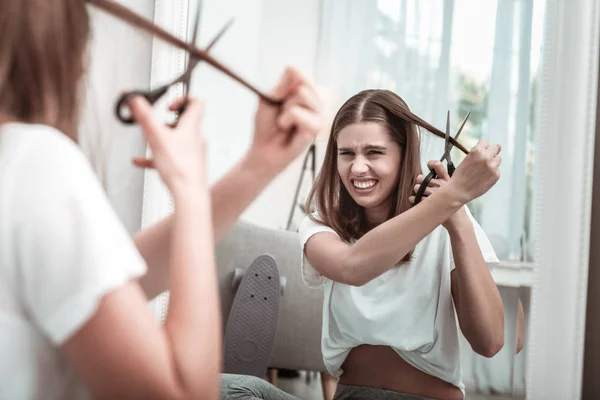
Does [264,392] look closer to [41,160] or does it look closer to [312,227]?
[312,227]

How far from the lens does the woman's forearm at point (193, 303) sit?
431 millimetres

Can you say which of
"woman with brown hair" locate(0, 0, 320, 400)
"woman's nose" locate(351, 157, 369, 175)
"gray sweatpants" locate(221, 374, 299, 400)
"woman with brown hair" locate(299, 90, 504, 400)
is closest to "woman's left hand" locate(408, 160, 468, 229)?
"woman with brown hair" locate(299, 90, 504, 400)

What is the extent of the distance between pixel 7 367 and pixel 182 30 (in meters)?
1.01

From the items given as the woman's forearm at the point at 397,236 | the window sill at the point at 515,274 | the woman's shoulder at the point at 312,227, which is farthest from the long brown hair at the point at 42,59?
the window sill at the point at 515,274

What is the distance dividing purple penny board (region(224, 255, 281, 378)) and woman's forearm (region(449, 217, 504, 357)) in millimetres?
347

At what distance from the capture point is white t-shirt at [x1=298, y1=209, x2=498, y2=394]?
1105 mm

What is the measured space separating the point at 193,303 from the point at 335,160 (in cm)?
83

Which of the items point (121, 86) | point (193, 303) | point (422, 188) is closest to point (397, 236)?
point (422, 188)

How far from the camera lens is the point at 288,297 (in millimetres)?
1321

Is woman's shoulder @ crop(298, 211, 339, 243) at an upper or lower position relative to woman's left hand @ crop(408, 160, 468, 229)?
lower

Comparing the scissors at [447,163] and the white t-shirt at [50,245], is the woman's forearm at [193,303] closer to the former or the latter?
the white t-shirt at [50,245]

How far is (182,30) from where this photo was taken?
1.33 meters

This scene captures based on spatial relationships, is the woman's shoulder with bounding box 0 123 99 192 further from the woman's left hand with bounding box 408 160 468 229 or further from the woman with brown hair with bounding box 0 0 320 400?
the woman's left hand with bounding box 408 160 468 229

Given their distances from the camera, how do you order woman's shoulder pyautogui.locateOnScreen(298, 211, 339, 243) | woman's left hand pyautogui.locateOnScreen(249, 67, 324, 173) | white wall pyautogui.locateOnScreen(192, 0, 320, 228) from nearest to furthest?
woman's left hand pyautogui.locateOnScreen(249, 67, 324, 173) → woman's shoulder pyautogui.locateOnScreen(298, 211, 339, 243) → white wall pyautogui.locateOnScreen(192, 0, 320, 228)
